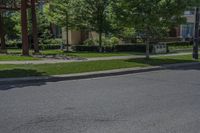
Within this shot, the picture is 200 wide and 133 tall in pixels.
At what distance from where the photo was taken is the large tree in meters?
21.9

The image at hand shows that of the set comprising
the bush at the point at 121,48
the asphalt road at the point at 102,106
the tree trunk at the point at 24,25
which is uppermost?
the tree trunk at the point at 24,25

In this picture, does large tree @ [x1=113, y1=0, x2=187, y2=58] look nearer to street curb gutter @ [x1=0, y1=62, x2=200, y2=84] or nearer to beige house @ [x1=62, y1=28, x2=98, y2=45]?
street curb gutter @ [x1=0, y1=62, x2=200, y2=84]

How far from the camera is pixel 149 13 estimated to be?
73.2ft

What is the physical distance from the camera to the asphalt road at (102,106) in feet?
25.4

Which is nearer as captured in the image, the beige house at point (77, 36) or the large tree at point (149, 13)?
the large tree at point (149, 13)

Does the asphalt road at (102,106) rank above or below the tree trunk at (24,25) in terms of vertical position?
below

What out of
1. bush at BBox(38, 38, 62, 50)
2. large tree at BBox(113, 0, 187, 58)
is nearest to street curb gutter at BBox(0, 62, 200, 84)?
large tree at BBox(113, 0, 187, 58)

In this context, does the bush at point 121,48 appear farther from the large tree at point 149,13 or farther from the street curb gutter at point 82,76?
the street curb gutter at point 82,76

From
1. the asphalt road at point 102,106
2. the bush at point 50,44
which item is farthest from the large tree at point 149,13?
the bush at point 50,44

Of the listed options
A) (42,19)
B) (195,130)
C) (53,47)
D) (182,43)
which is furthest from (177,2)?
(42,19)

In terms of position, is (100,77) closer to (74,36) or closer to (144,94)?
(144,94)

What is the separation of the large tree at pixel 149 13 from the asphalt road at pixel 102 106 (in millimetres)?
7765

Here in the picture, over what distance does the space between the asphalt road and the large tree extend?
7765 mm

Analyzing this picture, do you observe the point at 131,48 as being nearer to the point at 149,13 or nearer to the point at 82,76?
the point at 149,13
